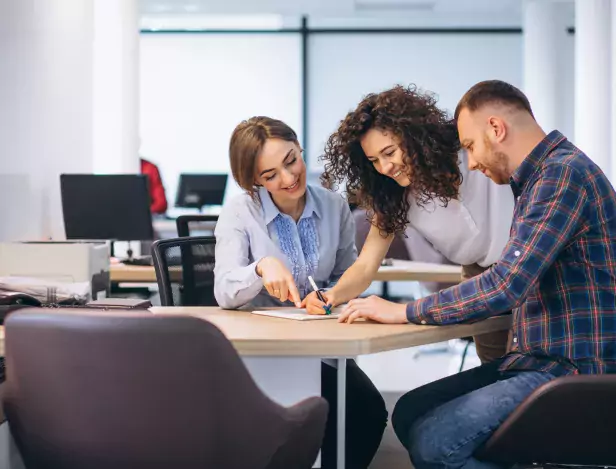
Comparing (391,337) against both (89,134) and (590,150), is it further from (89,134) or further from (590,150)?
(590,150)

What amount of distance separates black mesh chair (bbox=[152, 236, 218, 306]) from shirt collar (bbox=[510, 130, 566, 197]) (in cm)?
120

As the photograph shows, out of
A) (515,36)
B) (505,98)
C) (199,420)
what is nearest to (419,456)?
(199,420)

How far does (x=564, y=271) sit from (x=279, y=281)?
0.73 meters

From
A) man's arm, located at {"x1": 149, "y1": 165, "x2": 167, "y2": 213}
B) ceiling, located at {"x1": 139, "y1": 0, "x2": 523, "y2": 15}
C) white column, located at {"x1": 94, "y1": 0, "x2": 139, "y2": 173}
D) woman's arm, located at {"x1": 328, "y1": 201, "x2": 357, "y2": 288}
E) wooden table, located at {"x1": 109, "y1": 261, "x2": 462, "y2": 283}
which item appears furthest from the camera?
ceiling, located at {"x1": 139, "y1": 0, "x2": 523, "y2": 15}

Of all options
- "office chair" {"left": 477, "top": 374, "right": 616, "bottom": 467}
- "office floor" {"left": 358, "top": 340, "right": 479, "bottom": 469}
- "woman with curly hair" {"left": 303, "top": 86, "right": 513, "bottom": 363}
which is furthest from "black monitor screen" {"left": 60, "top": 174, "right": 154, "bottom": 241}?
"office chair" {"left": 477, "top": 374, "right": 616, "bottom": 467}

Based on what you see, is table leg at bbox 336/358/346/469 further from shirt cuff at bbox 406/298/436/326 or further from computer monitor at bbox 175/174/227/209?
computer monitor at bbox 175/174/227/209

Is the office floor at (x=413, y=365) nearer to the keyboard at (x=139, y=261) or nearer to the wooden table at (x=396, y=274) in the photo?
the wooden table at (x=396, y=274)

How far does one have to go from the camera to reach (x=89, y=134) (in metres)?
4.69

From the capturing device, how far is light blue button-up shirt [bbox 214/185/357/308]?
7.50ft

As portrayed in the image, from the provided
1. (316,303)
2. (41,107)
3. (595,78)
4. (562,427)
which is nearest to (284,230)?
(316,303)

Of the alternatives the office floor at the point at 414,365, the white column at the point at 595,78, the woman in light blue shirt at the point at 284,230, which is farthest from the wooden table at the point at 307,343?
the white column at the point at 595,78

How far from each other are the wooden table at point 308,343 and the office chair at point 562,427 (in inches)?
11.2

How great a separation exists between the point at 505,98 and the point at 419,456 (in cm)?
85

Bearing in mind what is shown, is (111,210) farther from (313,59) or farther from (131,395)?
(313,59)
